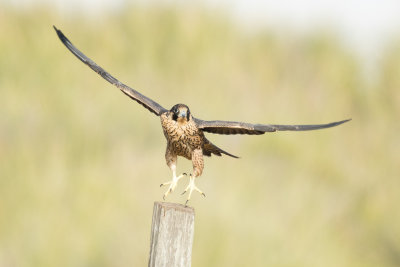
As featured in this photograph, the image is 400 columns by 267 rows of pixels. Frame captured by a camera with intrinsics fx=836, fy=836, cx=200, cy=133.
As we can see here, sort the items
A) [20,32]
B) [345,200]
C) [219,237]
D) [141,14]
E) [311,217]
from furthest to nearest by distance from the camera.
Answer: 1. [141,14]
2. [20,32]
3. [345,200]
4. [311,217]
5. [219,237]

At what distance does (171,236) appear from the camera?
4695 millimetres

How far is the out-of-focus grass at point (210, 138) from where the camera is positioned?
29.0ft

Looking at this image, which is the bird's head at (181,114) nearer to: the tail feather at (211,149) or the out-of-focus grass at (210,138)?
the tail feather at (211,149)

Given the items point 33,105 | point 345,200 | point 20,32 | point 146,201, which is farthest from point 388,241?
point 20,32

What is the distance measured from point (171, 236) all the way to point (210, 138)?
5.29 m

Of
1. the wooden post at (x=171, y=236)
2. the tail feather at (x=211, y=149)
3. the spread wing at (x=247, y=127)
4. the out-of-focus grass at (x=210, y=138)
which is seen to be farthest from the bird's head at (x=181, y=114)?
the out-of-focus grass at (x=210, y=138)

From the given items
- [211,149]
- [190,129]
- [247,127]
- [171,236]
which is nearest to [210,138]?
[211,149]

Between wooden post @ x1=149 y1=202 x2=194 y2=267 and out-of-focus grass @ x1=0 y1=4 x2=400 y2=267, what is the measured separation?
3.94m

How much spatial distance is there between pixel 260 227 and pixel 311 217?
36.2 inches

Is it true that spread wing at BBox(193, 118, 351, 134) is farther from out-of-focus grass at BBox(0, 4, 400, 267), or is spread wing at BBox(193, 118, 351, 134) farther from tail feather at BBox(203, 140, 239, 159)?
out-of-focus grass at BBox(0, 4, 400, 267)

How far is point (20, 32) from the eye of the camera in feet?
38.3

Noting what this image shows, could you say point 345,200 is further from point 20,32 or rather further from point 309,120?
point 20,32

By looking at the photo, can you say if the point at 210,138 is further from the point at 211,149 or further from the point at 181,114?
the point at 181,114

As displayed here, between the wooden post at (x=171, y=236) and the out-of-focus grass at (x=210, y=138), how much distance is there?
394 centimetres
